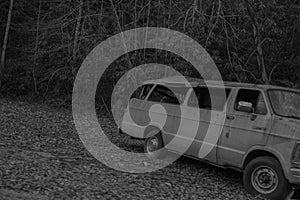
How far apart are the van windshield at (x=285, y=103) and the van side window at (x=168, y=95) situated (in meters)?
2.08

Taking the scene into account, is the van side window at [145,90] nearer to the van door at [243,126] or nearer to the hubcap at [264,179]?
the van door at [243,126]

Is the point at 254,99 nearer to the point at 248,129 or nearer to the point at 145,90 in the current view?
the point at 248,129

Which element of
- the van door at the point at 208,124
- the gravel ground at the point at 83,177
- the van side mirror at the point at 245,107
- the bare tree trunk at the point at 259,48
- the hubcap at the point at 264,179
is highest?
the bare tree trunk at the point at 259,48

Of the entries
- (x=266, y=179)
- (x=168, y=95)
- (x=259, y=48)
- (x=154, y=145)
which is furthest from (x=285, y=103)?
(x=259, y=48)

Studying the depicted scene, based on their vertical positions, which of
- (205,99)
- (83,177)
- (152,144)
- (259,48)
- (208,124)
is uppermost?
(259,48)

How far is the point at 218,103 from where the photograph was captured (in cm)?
725

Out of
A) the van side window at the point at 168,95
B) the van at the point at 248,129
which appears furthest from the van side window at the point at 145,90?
the van at the point at 248,129

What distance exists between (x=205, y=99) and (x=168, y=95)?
3.59ft

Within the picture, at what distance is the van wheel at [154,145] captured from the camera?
8.27 metres

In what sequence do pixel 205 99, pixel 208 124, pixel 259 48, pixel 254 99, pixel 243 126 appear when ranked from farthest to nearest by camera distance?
1. pixel 259 48
2. pixel 205 99
3. pixel 208 124
4. pixel 254 99
5. pixel 243 126

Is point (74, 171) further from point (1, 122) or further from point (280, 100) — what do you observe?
point (1, 122)

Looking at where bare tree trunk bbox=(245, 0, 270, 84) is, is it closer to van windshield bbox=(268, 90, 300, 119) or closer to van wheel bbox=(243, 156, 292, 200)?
van windshield bbox=(268, 90, 300, 119)

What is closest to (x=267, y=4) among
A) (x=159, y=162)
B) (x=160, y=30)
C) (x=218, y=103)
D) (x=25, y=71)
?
(x=160, y=30)

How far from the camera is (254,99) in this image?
22.1 feet
